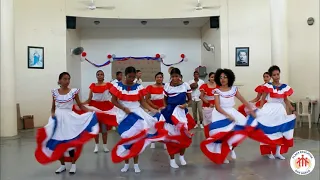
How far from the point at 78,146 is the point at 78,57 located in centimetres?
769

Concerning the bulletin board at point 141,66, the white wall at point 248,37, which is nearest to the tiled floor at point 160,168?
the white wall at point 248,37

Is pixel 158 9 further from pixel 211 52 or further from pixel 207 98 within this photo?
pixel 207 98

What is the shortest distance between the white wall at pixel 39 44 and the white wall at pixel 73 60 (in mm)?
369

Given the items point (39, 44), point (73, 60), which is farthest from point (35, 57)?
point (73, 60)

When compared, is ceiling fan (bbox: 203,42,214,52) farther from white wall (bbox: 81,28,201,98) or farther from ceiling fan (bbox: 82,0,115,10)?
ceiling fan (bbox: 82,0,115,10)

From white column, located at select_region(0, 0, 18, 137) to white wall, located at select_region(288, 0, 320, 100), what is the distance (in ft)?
25.2

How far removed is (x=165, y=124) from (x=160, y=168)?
0.60 metres

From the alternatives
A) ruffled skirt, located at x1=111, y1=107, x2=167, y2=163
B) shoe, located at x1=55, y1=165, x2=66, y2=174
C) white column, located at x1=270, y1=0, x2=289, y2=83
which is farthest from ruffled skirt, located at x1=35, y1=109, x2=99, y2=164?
white column, located at x1=270, y1=0, x2=289, y2=83

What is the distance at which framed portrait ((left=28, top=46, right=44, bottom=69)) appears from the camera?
9.32 meters

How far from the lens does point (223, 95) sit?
177 inches

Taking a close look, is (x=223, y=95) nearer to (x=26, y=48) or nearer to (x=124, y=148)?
(x=124, y=148)

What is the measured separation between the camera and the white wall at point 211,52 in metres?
10.2

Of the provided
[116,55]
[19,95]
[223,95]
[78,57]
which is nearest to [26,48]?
[19,95]

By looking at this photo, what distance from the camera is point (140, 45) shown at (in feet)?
39.0
